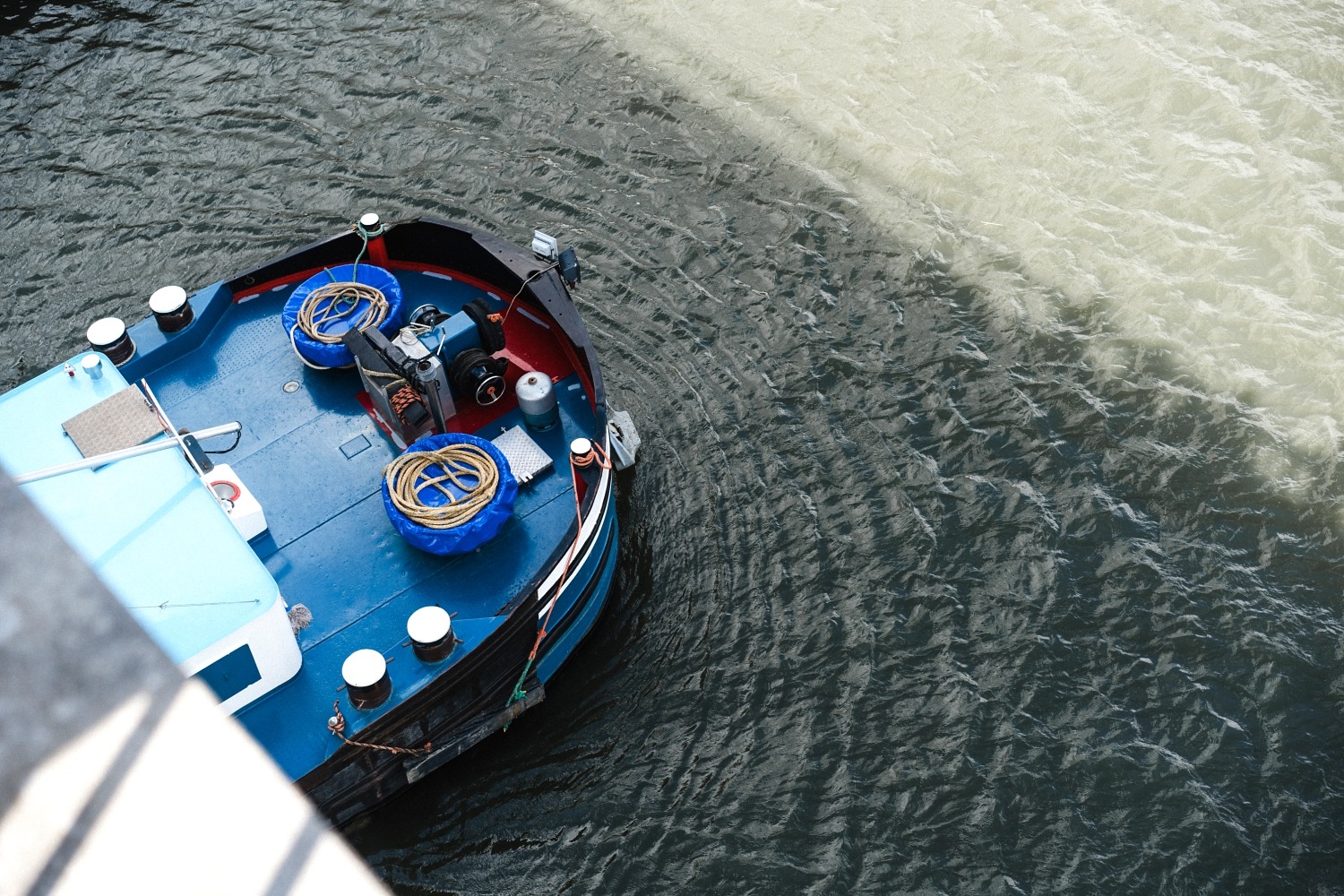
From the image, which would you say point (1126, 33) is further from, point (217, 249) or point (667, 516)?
point (217, 249)

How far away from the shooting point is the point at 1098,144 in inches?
420

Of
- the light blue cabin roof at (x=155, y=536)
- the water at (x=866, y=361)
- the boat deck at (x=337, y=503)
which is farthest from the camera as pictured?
the water at (x=866, y=361)

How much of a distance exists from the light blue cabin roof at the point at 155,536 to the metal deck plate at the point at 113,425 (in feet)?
0.25

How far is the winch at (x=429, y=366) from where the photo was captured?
6.79 metres

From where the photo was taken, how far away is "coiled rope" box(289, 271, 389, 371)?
23.8 ft

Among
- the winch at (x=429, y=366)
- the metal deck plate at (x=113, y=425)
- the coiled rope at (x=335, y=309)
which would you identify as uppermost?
the metal deck plate at (x=113, y=425)

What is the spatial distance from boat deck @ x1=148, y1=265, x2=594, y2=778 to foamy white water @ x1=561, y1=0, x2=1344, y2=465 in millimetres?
4355

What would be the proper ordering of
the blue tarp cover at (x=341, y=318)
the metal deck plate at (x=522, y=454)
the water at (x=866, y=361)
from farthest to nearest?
the blue tarp cover at (x=341, y=318) → the metal deck plate at (x=522, y=454) → the water at (x=866, y=361)

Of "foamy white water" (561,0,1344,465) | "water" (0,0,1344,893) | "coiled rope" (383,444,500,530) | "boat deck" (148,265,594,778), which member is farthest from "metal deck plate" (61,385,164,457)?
"foamy white water" (561,0,1344,465)

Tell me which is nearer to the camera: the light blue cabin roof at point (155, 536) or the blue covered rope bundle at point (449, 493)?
the light blue cabin roof at point (155, 536)

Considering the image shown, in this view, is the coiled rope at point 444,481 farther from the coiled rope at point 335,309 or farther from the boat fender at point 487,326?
the coiled rope at point 335,309

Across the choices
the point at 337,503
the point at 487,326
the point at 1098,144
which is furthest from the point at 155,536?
the point at 1098,144

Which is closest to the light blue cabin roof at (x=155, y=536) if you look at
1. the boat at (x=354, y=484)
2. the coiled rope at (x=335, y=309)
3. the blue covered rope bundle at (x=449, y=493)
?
the boat at (x=354, y=484)

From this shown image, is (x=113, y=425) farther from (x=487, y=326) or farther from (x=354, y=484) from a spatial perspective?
(x=487, y=326)
